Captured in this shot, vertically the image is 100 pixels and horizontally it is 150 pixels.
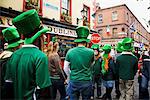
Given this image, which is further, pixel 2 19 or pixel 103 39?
pixel 103 39

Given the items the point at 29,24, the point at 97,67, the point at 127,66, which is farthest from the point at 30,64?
the point at 97,67

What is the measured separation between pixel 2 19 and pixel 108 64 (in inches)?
223

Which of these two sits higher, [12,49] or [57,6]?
[57,6]

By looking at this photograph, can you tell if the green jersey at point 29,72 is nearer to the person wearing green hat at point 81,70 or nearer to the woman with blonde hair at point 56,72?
the person wearing green hat at point 81,70

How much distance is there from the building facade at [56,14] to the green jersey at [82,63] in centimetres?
671

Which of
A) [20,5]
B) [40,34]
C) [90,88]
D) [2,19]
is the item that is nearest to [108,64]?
[90,88]

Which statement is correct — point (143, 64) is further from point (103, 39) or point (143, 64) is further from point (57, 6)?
point (103, 39)

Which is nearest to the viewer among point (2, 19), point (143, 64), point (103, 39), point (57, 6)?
point (143, 64)

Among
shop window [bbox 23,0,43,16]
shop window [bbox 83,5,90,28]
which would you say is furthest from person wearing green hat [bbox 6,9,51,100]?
shop window [bbox 83,5,90,28]

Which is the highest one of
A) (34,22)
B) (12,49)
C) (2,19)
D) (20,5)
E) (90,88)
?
(20,5)

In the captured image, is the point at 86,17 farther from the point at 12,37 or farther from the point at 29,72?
the point at 29,72

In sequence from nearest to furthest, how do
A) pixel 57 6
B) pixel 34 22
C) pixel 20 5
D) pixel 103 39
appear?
pixel 34 22, pixel 20 5, pixel 57 6, pixel 103 39

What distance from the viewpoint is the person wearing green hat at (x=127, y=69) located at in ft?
19.7

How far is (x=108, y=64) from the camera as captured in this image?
7.16 m
